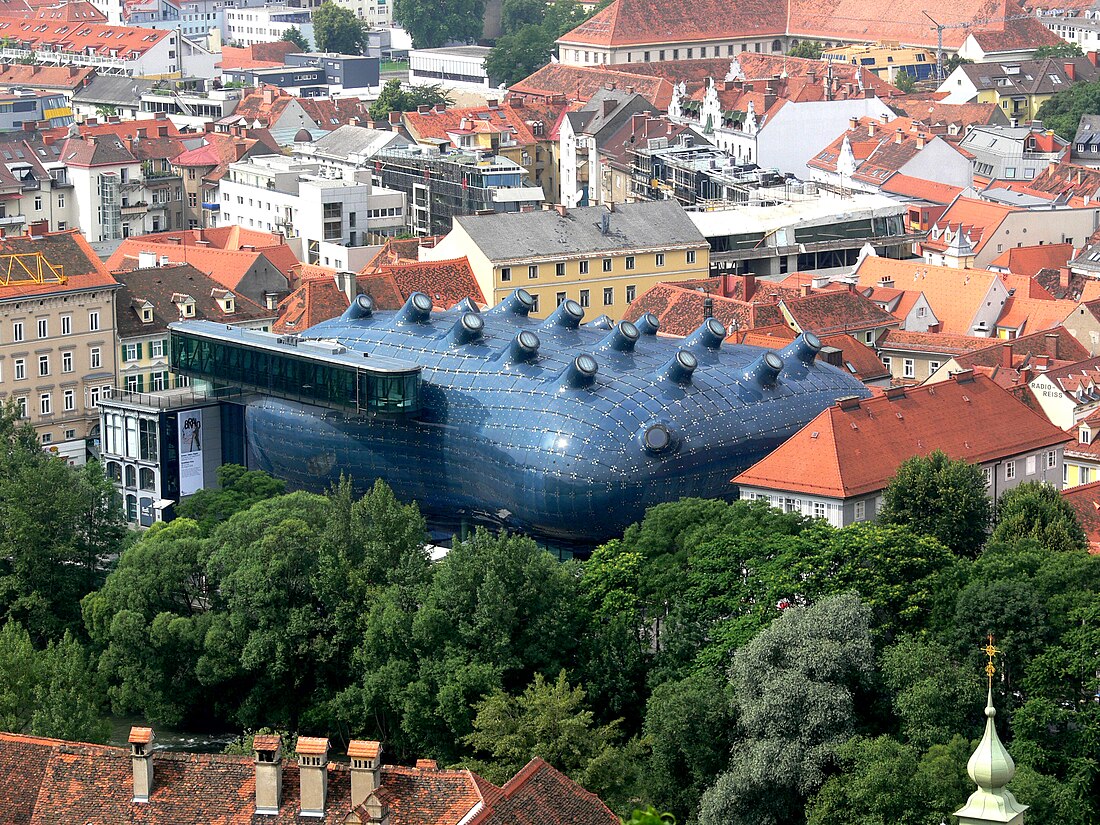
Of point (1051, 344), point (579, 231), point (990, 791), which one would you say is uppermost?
point (579, 231)

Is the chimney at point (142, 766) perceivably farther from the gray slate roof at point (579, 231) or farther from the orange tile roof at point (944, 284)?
the orange tile roof at point (944, 284)

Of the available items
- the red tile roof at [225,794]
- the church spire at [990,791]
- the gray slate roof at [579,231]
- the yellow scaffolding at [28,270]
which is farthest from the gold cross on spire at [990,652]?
the gray slate roof at [579,231]

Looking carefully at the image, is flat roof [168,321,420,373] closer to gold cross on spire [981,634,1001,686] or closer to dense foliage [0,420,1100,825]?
dense foliage [0,420,1100,825]

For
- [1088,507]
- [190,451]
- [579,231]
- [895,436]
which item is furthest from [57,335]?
[1088,507]

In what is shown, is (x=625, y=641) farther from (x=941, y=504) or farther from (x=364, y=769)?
(x=364, y=769)

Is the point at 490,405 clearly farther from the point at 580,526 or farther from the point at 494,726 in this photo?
the point at 494,726

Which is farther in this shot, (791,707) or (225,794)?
(791,707)

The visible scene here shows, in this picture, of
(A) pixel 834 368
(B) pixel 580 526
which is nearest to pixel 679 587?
(B) pixel 580 526

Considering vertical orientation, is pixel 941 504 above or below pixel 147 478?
above
